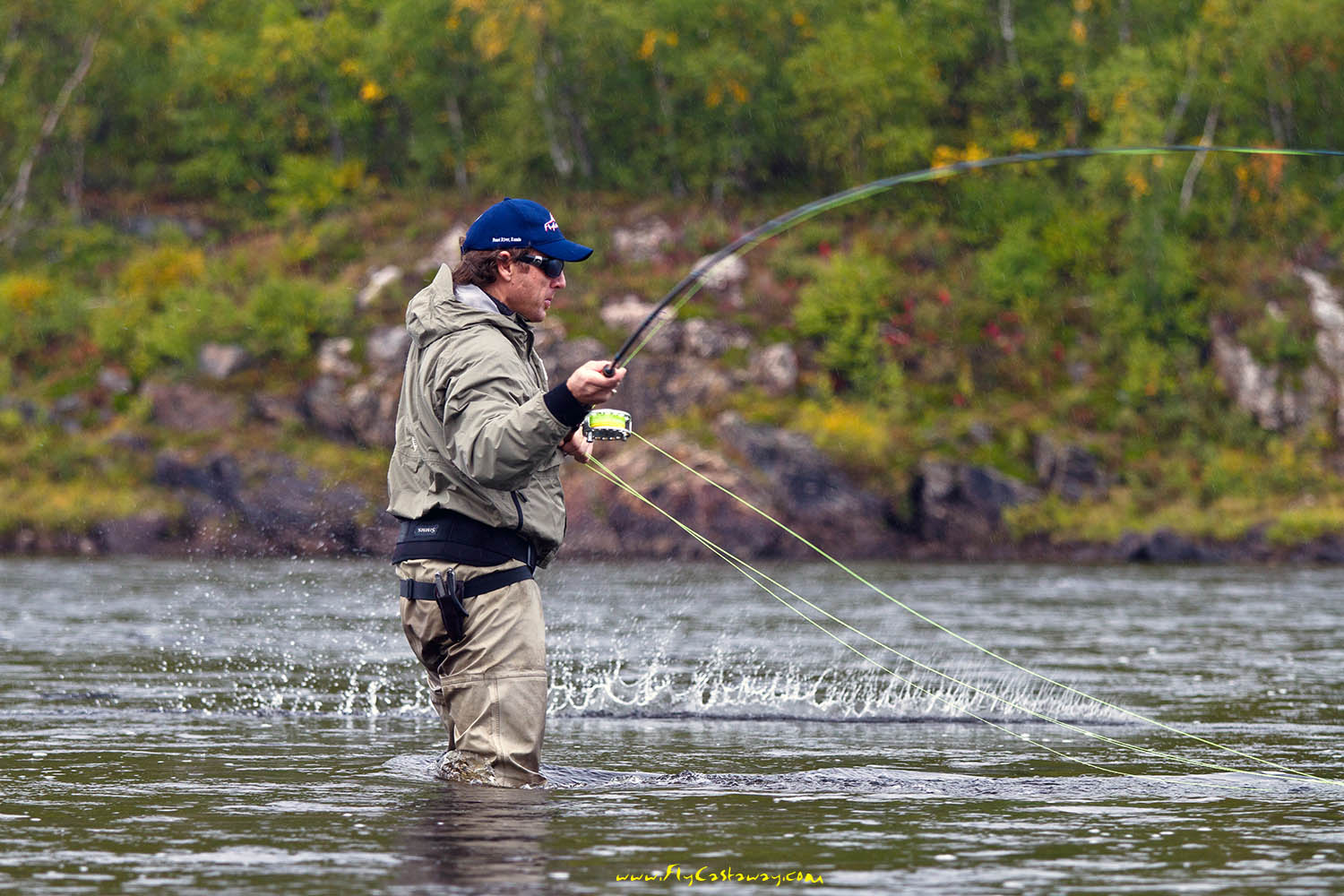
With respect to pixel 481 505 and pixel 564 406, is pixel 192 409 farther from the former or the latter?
pixel 564 406

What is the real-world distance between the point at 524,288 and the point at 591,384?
80 cm

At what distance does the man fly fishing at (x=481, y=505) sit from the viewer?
222 inches

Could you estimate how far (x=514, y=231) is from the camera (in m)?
5.89

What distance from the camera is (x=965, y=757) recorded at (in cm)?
786

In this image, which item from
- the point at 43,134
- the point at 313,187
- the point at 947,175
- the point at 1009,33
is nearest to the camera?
the point at 947,175

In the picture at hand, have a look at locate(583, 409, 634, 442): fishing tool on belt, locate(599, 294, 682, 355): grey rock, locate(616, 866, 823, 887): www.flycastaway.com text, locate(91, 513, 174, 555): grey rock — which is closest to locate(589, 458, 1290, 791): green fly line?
locate(583, 409, 634, 442): fishing tool on belt

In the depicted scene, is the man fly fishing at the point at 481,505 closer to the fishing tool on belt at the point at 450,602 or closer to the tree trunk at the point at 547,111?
the fishing tool on belt at the point at 450,602

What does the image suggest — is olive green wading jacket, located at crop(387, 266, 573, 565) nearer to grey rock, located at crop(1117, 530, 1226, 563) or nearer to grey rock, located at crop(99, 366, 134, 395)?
grey rock, located at crop(1117, 530, 1226, 563)

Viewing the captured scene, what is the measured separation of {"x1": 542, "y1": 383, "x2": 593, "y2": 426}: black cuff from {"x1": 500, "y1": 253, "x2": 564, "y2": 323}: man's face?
67 centimetres

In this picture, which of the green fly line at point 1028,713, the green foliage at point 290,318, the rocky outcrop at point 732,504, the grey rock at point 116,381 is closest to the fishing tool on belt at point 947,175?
the green fly line at point 1028,713

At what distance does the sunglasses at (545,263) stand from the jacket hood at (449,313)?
16cm

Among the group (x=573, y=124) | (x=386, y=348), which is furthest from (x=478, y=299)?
(x=573, y=124)

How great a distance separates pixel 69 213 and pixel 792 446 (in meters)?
22.8

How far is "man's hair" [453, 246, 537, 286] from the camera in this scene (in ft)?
19.4
